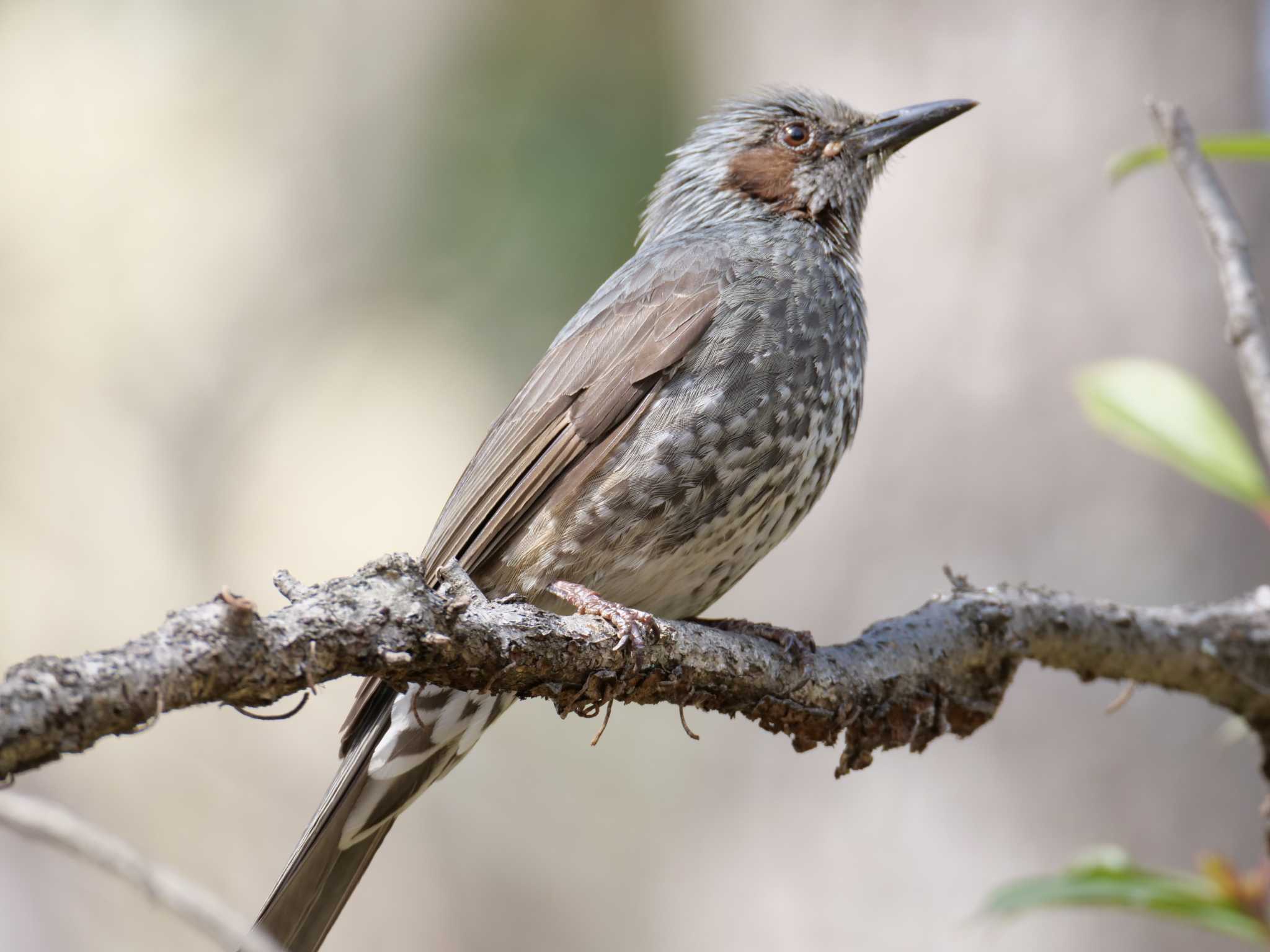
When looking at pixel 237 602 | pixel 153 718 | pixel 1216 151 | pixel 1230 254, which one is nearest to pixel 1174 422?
pixel 1230 254

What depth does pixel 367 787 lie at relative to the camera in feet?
9.36

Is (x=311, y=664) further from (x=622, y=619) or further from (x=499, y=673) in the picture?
(x=622, y=619)

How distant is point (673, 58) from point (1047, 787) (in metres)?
6.72

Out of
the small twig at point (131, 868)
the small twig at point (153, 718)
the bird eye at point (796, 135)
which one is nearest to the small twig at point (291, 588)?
the small twig at point (153, 718)

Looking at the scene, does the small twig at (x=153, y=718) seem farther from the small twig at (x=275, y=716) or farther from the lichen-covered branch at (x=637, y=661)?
the small twig at (x=275, y=716)

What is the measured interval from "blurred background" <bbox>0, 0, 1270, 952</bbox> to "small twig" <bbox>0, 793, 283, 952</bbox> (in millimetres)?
3765

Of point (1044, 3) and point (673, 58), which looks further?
point (673, 58)

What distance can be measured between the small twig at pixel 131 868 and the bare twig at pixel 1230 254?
235 cm

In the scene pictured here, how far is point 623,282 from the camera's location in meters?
3.38

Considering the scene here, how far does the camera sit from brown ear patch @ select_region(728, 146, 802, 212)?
12.5ft

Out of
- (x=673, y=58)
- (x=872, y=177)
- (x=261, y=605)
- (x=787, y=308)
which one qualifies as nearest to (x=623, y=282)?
(x=787, y=308)

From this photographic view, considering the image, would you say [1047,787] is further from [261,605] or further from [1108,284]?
[261,605]

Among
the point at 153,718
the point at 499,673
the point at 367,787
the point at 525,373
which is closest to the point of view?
the point at 153,718

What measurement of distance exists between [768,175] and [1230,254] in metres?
1.59
